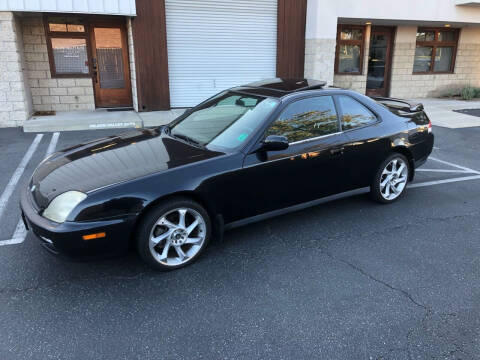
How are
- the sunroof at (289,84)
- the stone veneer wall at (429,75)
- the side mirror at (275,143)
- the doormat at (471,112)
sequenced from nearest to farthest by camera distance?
1. the side mirror at (275,143)
2. the sunroof at (289,84)
3. the doormat at (471,112)
4. the stone veneer wall at (429,75)

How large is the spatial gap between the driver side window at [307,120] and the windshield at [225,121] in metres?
0.17

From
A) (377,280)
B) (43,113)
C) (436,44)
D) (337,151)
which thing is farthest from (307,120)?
(436,44)

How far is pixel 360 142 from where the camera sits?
14.4 feet

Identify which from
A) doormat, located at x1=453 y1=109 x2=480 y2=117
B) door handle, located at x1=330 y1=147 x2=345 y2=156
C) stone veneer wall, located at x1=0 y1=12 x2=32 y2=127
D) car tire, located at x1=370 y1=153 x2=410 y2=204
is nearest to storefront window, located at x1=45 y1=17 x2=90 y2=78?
stone veneer wall, located at x1=0 y1=12 x2=32 y2=127

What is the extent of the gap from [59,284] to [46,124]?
22.5 feet

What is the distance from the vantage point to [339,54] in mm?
13727

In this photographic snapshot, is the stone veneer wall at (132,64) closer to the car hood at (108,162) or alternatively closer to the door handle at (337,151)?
the car hood at (108,162)

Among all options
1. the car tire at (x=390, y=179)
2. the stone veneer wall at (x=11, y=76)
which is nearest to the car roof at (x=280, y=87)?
the car tire at (x=390, y=179)

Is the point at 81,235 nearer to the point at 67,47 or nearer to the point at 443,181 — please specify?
the point at 443,181

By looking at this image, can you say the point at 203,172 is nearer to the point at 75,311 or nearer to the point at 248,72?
the point at 75,311

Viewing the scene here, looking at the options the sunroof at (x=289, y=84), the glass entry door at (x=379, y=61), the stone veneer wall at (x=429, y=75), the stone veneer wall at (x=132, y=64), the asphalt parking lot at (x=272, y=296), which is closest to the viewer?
the asphalt parking lot at (x=272, y=296)

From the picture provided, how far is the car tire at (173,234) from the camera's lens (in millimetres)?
3186

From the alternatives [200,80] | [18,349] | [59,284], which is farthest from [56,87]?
[18,349]

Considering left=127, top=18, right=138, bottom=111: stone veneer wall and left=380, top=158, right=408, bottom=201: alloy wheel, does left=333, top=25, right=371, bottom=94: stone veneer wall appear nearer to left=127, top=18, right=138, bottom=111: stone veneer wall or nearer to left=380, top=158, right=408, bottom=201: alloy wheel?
left=127, top=18, right=138, bottom=111: stone veneer wall
